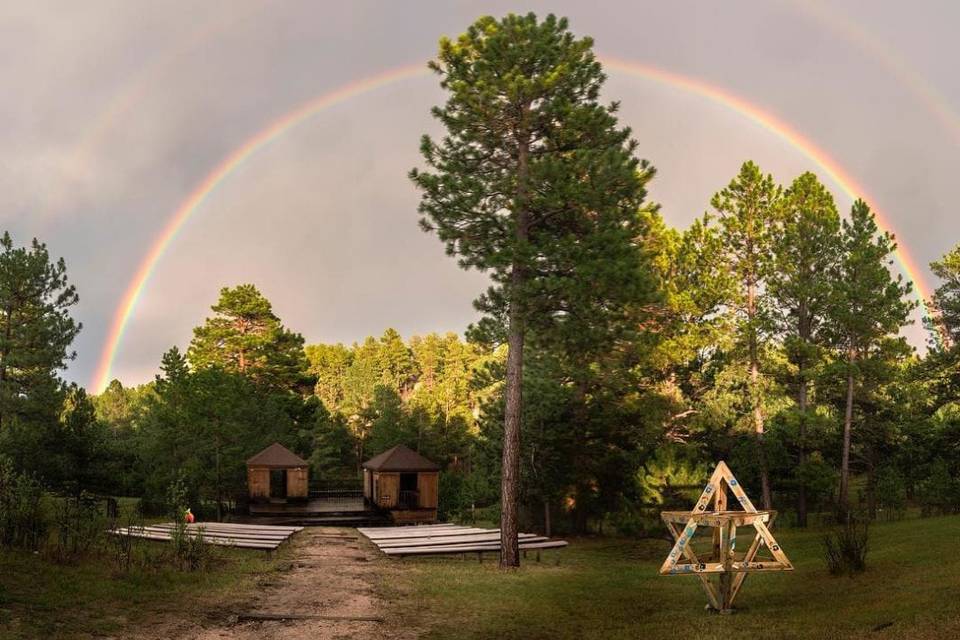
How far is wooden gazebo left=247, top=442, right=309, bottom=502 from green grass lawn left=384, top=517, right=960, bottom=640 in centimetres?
1849

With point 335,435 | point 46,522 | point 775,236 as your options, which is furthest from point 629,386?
point 335,435

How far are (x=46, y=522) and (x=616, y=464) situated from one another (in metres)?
21.5

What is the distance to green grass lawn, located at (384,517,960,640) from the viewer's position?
8.62m

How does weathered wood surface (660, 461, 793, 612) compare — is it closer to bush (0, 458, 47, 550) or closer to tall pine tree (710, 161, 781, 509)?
bush (0, 458, 47, 550)

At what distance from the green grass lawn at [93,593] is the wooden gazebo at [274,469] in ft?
67.2

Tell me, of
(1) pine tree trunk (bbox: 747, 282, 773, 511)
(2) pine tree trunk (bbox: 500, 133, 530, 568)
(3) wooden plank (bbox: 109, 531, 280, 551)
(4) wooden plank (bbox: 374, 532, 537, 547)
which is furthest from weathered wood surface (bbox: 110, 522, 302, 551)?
(1) pine tree trunk (bbox: 747, 282, 773, 511)

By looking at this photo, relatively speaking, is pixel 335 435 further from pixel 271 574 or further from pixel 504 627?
pixel 504 627

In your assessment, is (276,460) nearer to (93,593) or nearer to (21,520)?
(21,520)

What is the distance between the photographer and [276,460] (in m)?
33.7

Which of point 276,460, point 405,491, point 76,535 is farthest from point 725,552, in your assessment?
point 276,460

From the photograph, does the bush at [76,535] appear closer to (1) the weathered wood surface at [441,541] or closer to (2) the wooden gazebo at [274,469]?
(1) the weathered wood surface at [441,541]

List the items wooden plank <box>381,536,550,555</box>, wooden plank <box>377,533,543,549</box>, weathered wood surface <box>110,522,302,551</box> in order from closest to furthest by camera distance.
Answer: weathered wood surface <box>110,522,302,551</box> < wooden plank <box>381,536,550,555</box> < wooden plank <box>377,533,543,549</box>

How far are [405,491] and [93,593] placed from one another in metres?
23.5

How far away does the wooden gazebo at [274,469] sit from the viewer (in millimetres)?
33219
